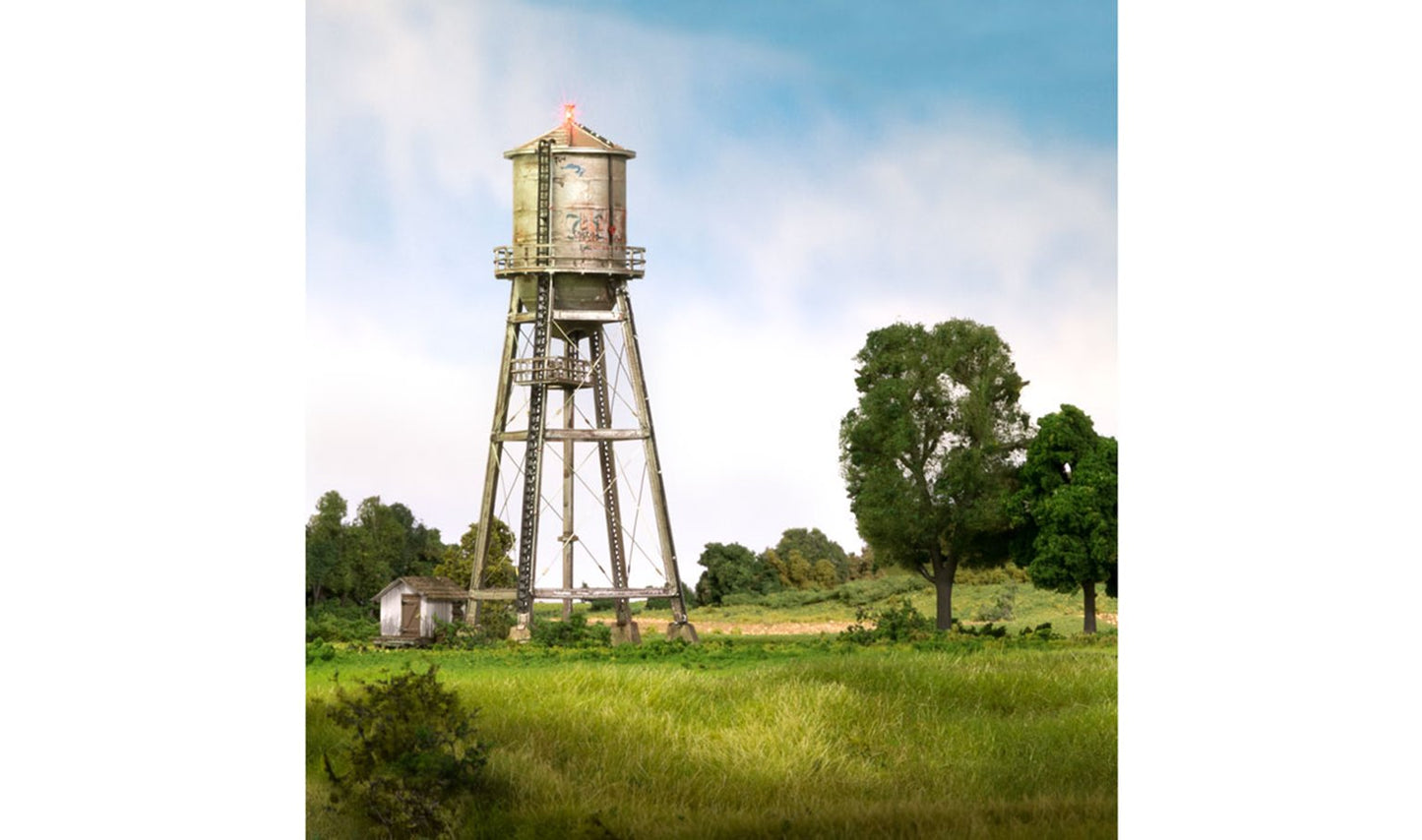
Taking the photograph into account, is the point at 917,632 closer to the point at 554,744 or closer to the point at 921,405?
the point at 921,405

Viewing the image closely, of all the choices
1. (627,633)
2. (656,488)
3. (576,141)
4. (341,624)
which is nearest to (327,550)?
(341,624)

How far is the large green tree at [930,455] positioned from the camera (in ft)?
32.7

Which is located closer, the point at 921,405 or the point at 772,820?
the point at 772,820

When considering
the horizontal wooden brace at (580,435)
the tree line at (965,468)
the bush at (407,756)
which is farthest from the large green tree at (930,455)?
the bush at (407,756)

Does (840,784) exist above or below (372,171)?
below

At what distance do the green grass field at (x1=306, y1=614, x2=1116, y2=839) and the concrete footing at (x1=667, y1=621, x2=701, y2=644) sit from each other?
181 millimetres

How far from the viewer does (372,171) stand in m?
10.2

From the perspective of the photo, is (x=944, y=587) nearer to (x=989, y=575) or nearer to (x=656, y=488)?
(x=989, y=575)

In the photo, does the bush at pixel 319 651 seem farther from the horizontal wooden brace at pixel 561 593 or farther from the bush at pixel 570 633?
the bush at pixel 570 633

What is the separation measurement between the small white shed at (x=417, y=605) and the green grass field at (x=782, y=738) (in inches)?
11.1

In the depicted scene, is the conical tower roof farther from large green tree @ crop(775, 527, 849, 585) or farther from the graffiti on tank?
large green tree @ crop(775, 527, 849, 585)

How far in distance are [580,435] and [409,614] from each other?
125cm
